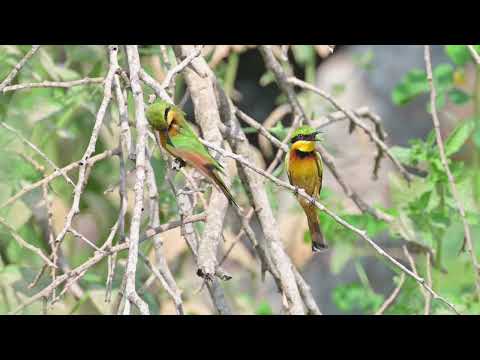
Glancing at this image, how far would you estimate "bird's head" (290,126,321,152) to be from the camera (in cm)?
201

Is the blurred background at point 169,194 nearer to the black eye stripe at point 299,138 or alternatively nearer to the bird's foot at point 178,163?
the black eye stripe at point 299,138

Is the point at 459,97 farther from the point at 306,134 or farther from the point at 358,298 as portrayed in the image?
the point at 306,134

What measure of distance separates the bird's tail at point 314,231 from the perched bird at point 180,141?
31.6 inches

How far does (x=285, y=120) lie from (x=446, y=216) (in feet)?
6.50

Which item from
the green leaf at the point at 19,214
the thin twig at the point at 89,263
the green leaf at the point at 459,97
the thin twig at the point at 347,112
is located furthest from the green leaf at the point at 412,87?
the thin twig at the point at 89,263

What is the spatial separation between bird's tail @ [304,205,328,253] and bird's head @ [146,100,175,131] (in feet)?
2.74

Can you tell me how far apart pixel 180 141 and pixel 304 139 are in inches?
24.8

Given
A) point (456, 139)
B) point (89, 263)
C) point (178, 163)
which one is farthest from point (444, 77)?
point (89, 263)

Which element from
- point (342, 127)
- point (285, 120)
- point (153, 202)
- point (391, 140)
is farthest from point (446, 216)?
point (391, 140)

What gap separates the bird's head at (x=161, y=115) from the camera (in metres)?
1.49

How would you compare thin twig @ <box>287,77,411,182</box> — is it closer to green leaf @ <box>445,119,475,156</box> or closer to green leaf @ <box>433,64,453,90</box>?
green leaf @ <box>445,119,475,156</box>

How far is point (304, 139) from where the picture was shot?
205cm

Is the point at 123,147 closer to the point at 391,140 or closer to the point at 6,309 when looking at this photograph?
the point at 6,309
